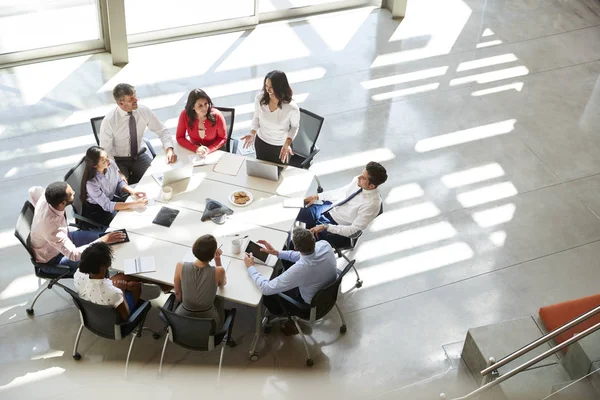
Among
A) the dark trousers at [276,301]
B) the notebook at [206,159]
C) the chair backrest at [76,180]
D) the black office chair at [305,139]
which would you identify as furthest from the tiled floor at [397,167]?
the notebook at [206,159]

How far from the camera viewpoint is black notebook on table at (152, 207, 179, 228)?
18.3 feet

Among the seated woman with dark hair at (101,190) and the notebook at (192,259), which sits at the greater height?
the seated woman with dark hair at (101,190)

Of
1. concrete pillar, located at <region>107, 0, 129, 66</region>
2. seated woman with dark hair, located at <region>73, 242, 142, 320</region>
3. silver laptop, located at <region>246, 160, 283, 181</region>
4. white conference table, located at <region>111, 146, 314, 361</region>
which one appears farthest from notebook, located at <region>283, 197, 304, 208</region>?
concrete pillar, located at <region>107, 0, 129, 66</region>

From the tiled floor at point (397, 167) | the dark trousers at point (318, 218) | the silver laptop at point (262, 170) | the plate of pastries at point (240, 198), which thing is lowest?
the tiled floor at point (397, 167)

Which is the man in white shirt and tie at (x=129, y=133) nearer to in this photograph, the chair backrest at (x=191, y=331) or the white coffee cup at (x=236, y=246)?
the white coffee cup at (x=236, y=246)

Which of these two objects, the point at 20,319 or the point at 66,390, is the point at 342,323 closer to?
the point at 66,390

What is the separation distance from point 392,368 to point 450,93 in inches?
162

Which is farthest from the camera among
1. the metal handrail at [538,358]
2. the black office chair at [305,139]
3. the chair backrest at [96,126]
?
the black office chair at [305,139]

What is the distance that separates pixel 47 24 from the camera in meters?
A: 8.31

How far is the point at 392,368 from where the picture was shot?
5.50m

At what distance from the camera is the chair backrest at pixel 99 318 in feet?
15.8

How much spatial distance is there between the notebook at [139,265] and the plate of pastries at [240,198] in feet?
2.89

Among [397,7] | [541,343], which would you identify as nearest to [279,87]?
[541,343]

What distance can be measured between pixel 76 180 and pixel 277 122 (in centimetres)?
186
